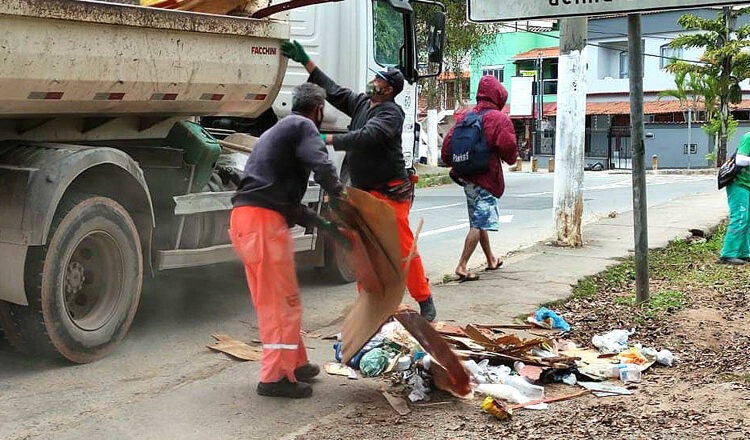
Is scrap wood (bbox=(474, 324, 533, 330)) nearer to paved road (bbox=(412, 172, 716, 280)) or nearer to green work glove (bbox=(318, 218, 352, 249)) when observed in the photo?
green work glove (bbox=(318, 218, 352, 249))

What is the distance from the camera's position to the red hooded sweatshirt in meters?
8.16

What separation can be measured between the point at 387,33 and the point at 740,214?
3.92m

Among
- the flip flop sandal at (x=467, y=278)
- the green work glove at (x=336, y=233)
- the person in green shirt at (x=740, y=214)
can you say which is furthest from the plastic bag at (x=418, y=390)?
the person in green shirt at (x=740, y=214)

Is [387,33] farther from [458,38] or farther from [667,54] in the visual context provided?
[667,54]

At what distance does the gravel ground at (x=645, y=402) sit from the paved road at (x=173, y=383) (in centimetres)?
37

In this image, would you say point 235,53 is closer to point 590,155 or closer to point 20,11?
point 20,11

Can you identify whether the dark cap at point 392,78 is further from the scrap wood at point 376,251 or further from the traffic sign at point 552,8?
the scrap wood at point 376,251

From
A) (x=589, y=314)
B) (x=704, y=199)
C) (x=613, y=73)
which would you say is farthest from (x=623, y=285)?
(x=613, y=73)

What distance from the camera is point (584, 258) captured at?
31.5 ft

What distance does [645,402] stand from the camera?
4848 mm

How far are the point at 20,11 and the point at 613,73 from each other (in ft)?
150

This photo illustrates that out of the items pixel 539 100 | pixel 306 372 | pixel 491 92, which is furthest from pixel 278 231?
pixel 539 100

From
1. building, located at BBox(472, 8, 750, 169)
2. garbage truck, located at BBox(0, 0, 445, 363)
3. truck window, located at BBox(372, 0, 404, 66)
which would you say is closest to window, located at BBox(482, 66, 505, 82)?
building, located at BBox(472, 8, 750, 169)

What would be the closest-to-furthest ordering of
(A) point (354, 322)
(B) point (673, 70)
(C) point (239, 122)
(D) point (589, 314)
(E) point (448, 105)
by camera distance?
(A) point (354, 322), (D) point (589, 314), (C) point (239, 122), (B) point (673, 70), (E) point (448, 105)
